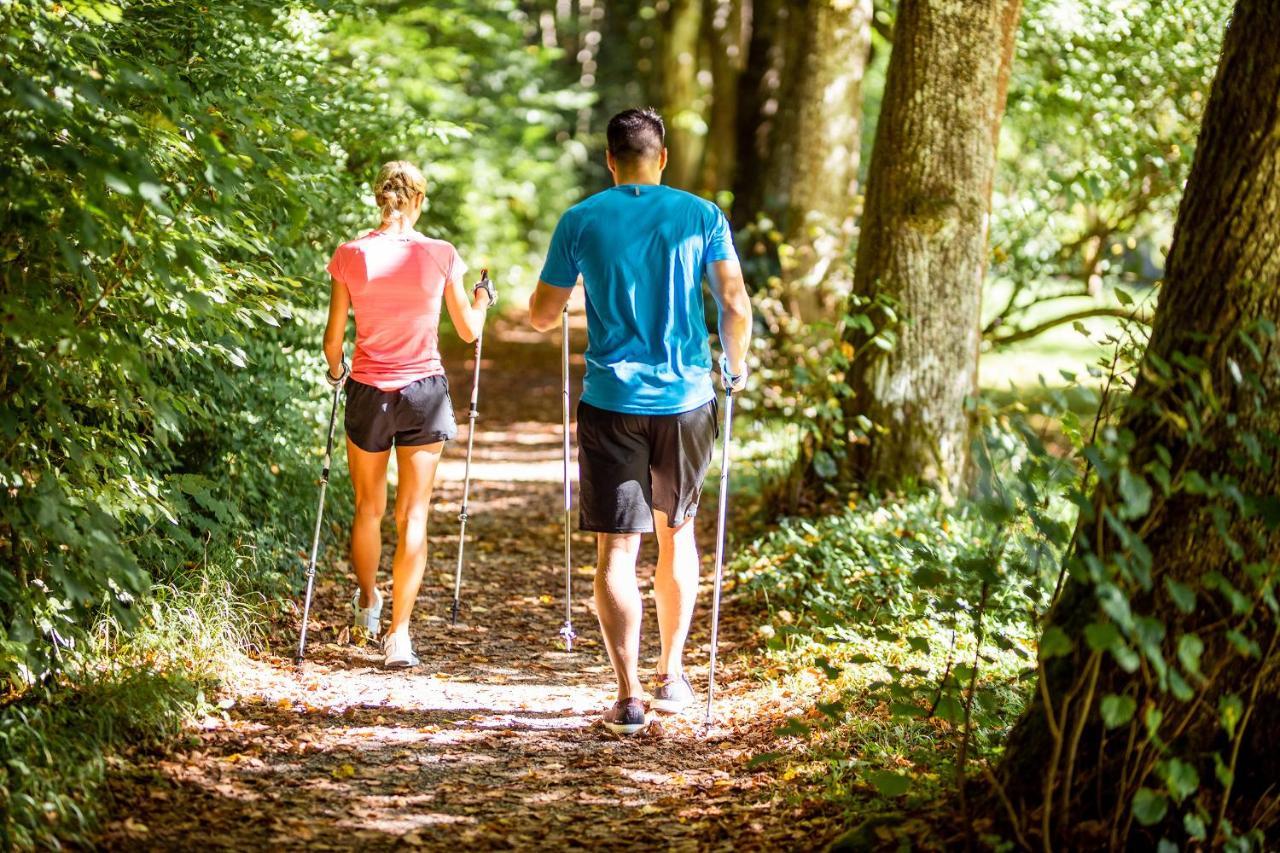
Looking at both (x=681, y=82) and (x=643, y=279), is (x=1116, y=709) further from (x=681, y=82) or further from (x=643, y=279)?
(x=681, y=82)

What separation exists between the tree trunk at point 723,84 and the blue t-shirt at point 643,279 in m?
12.7

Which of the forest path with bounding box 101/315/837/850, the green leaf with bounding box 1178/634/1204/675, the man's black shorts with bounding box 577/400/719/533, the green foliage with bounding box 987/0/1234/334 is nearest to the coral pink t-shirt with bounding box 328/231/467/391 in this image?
the man's black shorts with bounding box 577/400/719/533

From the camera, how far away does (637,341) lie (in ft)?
15.3

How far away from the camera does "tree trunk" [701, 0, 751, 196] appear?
17328 mm

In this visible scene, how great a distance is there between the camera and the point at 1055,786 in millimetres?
3443

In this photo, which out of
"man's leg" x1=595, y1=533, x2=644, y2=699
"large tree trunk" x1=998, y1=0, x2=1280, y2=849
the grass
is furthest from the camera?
"man's leg" x1=595, y1=533, x2=644, y2=699

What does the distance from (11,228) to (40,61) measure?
21.4 inches

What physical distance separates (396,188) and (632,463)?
167 centimetres

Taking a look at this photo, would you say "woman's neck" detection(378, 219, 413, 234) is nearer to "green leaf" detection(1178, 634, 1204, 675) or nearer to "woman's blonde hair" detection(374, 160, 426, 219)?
"woman's blonde hair" detection(374, 160, 426, 219)

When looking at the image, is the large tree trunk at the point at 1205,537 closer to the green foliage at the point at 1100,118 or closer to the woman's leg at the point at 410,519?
the woman's leg at the point at 410,519

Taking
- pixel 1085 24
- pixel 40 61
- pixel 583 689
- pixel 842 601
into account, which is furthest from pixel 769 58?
pixel 40 61

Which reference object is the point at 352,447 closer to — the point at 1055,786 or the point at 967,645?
the point at 967,645

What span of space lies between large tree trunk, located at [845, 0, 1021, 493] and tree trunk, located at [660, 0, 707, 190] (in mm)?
11600

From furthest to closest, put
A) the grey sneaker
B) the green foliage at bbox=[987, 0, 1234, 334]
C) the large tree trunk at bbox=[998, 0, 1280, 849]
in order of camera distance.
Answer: the green foliage at bbox=[987, 0, 1234, 334]
the grey sneaker
the large tree trunk at bbox=[998, 0, 1280, 849]
